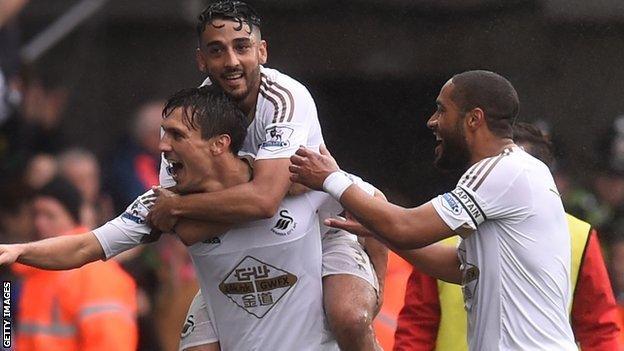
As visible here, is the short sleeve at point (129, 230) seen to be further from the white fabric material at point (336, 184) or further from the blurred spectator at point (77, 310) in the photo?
the blurred spectator at point (77, 310)

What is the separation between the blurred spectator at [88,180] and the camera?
919cm

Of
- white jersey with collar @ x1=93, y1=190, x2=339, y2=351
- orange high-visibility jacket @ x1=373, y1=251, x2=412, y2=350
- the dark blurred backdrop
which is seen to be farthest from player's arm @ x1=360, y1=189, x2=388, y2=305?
the dark blurred backdrop

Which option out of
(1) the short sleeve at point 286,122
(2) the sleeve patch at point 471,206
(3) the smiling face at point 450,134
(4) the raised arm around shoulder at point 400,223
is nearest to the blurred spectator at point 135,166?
(1) the short sleeve at point 286,122

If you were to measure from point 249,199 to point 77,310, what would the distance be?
150 cm

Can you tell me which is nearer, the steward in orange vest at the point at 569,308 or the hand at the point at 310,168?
the hand at the point at 310,168

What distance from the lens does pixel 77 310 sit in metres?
7.26

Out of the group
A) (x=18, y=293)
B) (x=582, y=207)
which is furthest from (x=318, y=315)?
(x=582, y=207)

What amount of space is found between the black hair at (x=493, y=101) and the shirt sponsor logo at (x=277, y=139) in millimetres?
582

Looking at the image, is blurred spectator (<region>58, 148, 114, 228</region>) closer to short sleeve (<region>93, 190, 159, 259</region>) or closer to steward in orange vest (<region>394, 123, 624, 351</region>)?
short sleeve (<region>93, 190, 159, 259</region>)

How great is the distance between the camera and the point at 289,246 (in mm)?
6203

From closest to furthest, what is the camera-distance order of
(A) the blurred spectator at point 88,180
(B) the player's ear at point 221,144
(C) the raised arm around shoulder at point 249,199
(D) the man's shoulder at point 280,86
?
(C) the raised arm around shoulder at point 249,199, (B) the player's ear at point 221,144, (D) the man's shoulder at point 280,86, (A) the blurred spectator at point 88,180

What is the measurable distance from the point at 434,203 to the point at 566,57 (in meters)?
4.89

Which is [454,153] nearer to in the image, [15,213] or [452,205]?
[452,205]

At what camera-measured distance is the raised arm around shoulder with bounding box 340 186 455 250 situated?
229 inches
